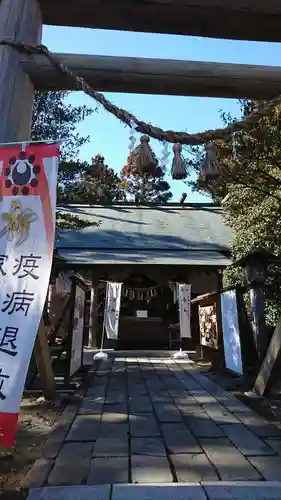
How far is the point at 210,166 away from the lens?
3.08 m

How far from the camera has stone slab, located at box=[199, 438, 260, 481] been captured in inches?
104

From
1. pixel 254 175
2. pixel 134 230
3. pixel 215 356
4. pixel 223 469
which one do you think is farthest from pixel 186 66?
pixel 134 230

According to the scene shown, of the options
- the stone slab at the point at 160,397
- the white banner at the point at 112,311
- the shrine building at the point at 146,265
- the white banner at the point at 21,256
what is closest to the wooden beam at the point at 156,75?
the white banner at the point at 21,256

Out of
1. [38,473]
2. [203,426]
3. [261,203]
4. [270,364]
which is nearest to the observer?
[38,473]

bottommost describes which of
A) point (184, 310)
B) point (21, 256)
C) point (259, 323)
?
point (259, 323)

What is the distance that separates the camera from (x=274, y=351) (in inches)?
184

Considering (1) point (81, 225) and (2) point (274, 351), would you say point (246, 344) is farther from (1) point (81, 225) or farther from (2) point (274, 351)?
(1) point (81, 225)

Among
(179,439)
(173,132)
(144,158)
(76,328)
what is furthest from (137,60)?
(76,328)

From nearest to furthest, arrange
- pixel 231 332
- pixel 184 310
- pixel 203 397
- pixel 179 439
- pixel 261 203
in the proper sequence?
1. pixel 179 439
2. pixel 203 397
3. pixel 231 332
4. pixel 261 203
5. pixel 184 310

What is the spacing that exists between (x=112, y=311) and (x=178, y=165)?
8.76 m

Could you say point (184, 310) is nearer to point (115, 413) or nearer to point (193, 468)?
point (115, 413)

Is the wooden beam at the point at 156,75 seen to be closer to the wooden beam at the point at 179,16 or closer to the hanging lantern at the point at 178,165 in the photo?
the wooden beam at the point at 179,16

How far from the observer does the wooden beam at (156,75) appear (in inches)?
133

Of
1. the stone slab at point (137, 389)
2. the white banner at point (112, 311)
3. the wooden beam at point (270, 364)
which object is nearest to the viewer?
the wooden beam at point (270, 364)
